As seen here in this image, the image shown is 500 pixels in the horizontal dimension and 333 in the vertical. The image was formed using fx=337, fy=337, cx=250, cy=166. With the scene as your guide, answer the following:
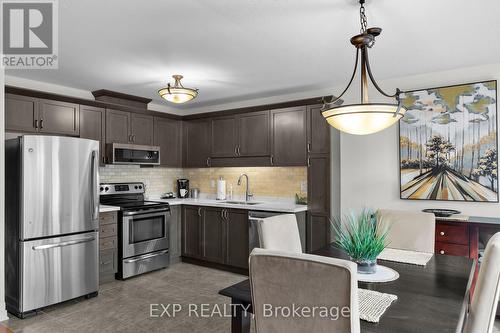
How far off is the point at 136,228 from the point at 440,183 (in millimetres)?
3636

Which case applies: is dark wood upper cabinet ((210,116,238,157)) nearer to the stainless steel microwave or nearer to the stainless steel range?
the stainless steel microwave

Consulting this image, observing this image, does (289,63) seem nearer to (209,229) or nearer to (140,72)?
(140,72)

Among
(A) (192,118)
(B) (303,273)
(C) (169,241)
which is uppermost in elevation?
(A) (192,118)

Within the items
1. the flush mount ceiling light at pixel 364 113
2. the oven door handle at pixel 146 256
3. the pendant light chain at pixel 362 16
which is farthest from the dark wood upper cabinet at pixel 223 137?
the flush mount ceiling light at pixel 364 113

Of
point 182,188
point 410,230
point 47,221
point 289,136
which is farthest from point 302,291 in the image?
point 182,188

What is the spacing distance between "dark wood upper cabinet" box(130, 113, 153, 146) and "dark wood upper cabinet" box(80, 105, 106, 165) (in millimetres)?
437

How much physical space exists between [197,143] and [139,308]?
2.70 m

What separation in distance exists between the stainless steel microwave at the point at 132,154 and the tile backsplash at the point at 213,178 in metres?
0.34

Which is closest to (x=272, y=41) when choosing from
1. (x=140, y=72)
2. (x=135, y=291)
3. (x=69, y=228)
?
(x=140, y=72)

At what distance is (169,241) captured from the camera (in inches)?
189

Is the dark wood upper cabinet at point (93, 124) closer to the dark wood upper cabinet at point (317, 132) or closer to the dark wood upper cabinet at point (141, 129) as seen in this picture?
the dark wood upper cabinet at point (141, 129)

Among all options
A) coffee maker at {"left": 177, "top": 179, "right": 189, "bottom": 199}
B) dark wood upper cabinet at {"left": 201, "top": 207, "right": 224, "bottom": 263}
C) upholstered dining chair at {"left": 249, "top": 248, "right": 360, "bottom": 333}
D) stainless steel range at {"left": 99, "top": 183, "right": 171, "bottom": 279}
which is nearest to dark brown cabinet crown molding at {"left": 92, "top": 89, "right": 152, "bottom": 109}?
stainless steel range at {"left": 99, "top": 183, "right": 171, "bottom": 279}

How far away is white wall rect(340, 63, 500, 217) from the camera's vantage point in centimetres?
346

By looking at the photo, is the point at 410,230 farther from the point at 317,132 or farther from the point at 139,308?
the point at 139,308
